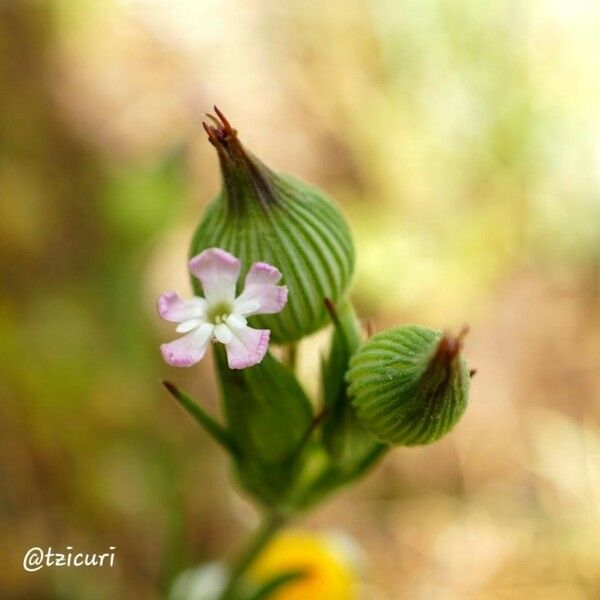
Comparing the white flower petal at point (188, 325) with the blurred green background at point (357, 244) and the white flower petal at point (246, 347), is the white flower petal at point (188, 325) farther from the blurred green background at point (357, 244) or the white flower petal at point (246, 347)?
the blurred green background at point (357, 244)

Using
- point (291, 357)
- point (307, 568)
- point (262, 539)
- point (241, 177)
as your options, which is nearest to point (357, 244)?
point (307, 568)

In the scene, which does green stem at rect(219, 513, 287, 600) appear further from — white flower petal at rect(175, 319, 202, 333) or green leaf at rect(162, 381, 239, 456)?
white flower petal at rect(175, 319, 202, 333)

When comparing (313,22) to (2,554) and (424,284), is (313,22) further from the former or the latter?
(2,554)

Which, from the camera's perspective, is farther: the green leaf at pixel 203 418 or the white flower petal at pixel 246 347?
the green leaf at pixel 203 418

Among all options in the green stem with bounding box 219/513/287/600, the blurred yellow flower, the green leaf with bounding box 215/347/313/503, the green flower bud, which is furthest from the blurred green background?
the green flower bud

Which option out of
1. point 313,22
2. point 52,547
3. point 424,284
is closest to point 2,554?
point 52,547

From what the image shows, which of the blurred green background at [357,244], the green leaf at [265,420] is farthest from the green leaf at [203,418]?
the blurred green background at [357,244]

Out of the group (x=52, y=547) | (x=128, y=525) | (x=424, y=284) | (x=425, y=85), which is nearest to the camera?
(x=52, y=547)
